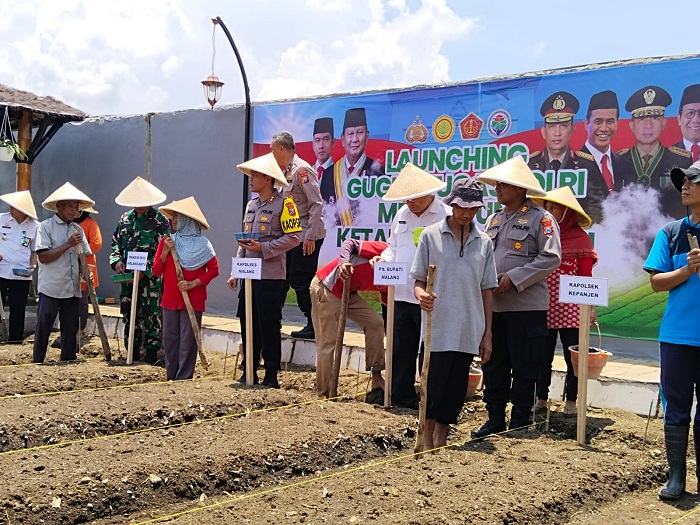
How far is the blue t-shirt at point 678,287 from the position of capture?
3.99 metres

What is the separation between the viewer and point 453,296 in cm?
446

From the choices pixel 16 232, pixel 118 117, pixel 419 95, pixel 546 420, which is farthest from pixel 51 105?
pixel 546 420

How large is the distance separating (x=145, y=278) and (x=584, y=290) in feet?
14.0

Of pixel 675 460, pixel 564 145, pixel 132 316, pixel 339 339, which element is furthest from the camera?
pixel 564 145

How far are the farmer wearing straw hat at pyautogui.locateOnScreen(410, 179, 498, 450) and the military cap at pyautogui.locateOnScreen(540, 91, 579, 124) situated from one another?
10.7 feet

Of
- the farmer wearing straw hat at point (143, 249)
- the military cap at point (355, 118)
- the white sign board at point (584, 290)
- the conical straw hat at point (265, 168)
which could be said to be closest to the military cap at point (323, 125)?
the military cap at point (355, 118)

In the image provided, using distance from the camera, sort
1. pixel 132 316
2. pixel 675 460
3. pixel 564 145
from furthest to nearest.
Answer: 1. pixel 564 145
2. pixel 132 316
3. pixel 675 460

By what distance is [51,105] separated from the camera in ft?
38.7

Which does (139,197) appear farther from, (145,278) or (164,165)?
(164,165)

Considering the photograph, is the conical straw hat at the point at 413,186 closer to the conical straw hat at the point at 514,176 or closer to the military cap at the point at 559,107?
the conical straw hat at the point at 514,176

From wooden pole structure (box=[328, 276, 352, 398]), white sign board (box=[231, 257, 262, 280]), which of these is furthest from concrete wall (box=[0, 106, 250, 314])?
wooden pole structure (box=[328, 276, 352, 398])

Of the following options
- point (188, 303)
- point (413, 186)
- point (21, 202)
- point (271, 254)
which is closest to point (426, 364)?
point (413, 186)

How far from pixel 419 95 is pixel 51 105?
604 cm

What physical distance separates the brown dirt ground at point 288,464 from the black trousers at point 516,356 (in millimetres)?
258
